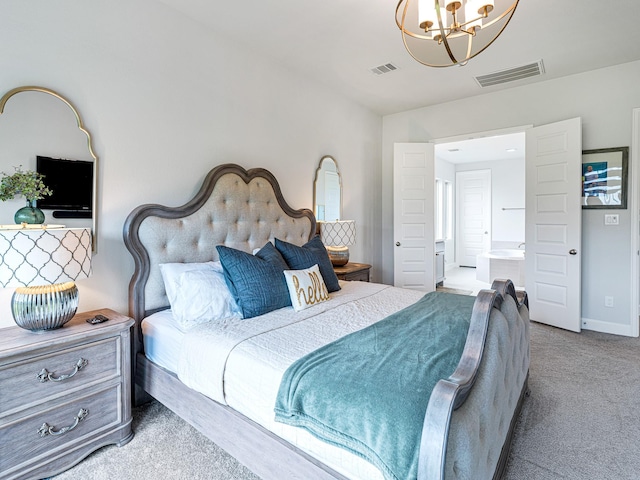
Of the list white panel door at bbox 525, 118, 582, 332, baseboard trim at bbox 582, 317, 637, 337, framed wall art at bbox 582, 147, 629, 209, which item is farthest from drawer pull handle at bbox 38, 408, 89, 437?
framed wall art at bbox 582, 147, 629, 209

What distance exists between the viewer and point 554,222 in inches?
152

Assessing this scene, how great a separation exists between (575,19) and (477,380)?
120 inches

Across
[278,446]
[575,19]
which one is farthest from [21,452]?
[575,19]

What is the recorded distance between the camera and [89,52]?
2115 mm

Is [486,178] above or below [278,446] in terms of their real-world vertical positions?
above

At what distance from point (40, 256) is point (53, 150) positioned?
756 mm

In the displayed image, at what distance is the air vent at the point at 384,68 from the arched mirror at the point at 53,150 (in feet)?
8.87

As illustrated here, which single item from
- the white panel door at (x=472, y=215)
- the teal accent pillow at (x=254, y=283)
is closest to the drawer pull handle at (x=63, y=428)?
the teal accent pillow at (x=254, y=283)

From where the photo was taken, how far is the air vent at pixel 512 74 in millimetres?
3551

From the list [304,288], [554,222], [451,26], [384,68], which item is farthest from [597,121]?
[304,288]

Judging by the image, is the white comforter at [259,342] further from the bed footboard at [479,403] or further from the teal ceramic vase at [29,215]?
the teal ceramic vase at [29,215]

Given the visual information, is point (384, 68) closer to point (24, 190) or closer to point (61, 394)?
point (24, 190)

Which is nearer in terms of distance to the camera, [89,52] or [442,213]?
[89,52]

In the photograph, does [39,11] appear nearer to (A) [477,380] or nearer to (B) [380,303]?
(B) [380,303]
